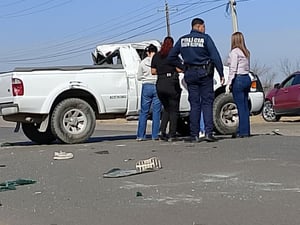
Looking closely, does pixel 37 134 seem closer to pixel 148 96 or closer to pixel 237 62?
pixel 148 96

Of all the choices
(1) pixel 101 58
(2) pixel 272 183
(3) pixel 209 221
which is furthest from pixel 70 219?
(1) pixel 101 58

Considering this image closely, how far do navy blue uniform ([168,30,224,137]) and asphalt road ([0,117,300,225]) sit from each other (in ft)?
1.91

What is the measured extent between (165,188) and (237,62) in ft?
17.4

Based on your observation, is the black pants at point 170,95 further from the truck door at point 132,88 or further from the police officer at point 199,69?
the truck door at point 132,88

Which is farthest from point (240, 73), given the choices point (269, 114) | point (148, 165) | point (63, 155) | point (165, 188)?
point (269, 114)

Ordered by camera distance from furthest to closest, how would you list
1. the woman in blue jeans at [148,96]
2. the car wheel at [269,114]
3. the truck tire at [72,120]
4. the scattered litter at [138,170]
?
the car wheel at [269,114] → the truck tire at [72,120] → the woman in blue jeans at [148,96] → the scattered litter at [138,170]

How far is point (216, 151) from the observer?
10.8 meters

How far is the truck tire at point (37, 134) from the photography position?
47.5ft

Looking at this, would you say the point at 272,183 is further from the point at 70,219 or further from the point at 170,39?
the point at 170,39

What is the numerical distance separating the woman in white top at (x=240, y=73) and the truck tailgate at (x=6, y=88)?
391 cm

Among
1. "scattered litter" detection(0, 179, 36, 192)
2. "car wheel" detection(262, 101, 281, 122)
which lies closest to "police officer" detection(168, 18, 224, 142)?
"scattered litter" detection(0, 179, 36, 192)

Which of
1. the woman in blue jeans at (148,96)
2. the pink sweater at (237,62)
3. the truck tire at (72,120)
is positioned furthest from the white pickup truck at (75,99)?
the pink sweater at (237,62)

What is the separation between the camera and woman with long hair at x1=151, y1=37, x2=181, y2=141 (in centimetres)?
1284

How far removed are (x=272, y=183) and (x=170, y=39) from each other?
563 cm
